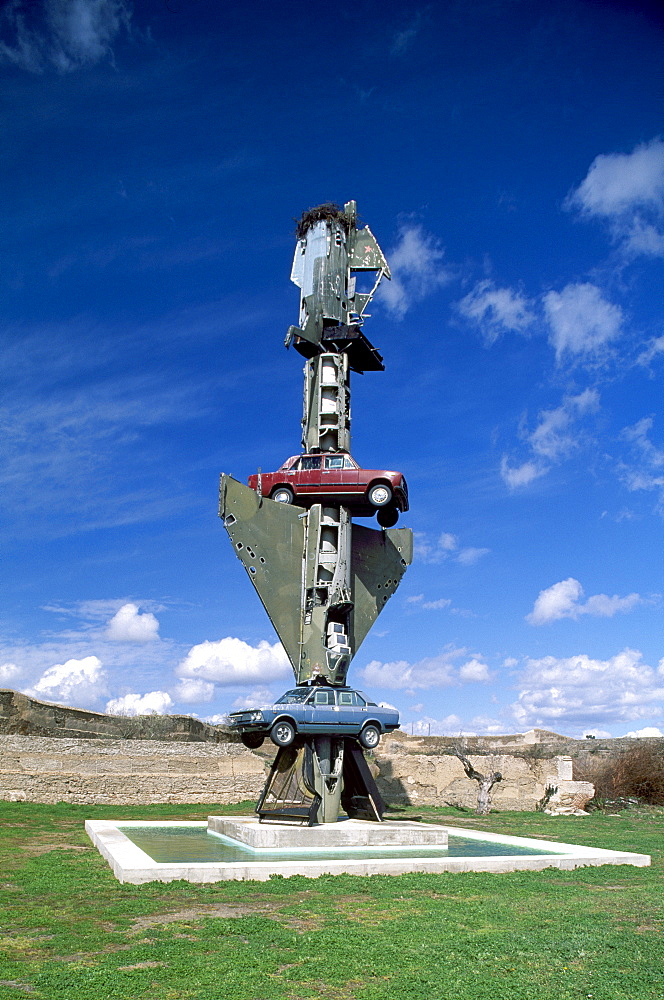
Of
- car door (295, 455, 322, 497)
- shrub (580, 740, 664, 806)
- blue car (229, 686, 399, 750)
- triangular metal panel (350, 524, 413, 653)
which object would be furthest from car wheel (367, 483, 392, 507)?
shrub (580, 740, 664, 806)

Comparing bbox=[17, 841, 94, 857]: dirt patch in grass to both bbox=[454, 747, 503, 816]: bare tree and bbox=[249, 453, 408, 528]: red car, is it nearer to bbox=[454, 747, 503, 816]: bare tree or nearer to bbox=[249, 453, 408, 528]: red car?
bbox=[249, 453, 408, 528]: red car

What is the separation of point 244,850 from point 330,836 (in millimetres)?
1886

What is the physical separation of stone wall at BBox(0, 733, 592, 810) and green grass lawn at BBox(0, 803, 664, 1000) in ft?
41.4

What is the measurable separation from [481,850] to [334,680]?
6155 millimetres

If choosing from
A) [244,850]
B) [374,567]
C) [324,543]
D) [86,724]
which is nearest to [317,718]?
[244,850]

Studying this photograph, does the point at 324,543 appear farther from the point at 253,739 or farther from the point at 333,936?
the point at 333,936

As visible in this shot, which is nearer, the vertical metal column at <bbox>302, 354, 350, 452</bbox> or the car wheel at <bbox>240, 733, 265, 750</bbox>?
the car wheel at <bbox>240, 733, 265, 750</bbox>

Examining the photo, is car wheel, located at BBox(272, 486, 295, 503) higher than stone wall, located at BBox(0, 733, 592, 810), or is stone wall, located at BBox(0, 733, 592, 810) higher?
car wheel, located at BBox(272, 486, 295, 503)

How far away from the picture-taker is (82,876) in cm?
1245

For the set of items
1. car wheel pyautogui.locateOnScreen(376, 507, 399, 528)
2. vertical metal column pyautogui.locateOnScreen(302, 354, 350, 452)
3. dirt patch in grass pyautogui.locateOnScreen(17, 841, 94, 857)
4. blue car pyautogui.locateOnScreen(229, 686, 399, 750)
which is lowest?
dirt patch in grass pyautogui.locateOnScreen(17, 841, 94, 857)

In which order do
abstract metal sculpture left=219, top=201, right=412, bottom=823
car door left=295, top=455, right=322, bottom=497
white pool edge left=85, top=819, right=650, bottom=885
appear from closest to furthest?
white pool edge left=85, top=819, right=650, bottom=885
abstract metal sculpture left=219, top=201, right=412, bottom=823
car door left=295, top=455, right=322, bottom=497

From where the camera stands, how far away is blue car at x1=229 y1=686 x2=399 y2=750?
733 inches

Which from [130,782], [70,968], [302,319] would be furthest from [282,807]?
[302,319]

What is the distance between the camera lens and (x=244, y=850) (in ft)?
52.5
